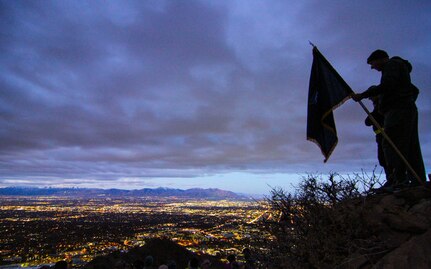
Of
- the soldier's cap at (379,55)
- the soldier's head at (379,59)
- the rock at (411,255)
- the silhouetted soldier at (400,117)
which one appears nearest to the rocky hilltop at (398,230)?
the rock at (411,255)

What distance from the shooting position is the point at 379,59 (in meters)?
6.11

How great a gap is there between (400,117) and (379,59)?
4.40 feet

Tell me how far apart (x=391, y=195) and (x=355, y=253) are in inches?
61.5

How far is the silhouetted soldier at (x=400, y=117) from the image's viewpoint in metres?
5.66

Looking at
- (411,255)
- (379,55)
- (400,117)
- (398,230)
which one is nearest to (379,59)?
Result: (379,55)

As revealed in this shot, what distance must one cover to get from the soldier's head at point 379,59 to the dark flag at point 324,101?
773 millimetres

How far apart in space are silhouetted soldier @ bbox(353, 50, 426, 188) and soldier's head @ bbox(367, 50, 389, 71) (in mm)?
235

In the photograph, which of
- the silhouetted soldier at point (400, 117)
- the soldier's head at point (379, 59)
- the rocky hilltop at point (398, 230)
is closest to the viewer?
the rocky hilltop at point (398, 230)

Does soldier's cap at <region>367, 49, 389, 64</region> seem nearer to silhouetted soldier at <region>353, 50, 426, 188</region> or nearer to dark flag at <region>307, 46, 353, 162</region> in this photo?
silhouetted soldier at <region>353, 50, 426, 188</region>

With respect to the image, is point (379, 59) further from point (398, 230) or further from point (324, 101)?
point (398, 230)

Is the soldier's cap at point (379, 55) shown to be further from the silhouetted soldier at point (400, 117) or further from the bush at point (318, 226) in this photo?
the bush at point (318, 226)

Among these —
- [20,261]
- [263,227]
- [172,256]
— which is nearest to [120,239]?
[20,261]

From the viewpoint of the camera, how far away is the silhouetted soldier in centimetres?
566

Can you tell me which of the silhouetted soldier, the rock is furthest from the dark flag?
the rock
